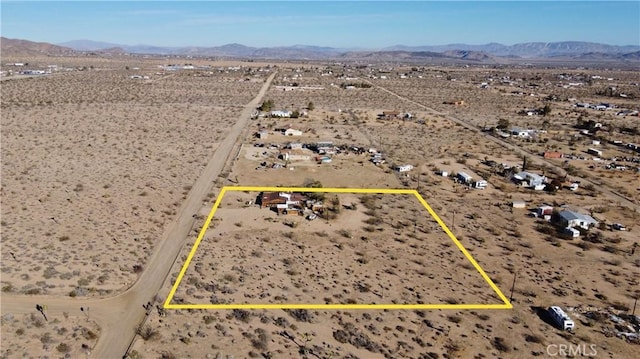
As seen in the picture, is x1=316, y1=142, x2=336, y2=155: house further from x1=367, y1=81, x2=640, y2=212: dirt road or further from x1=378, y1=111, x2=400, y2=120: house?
x1=378, y1=111, x2=400, y2=120: house

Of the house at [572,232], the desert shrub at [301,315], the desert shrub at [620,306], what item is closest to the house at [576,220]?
the house at [572,232]

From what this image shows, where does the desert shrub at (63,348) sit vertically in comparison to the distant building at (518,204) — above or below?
below

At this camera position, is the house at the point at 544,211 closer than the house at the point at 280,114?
Yes

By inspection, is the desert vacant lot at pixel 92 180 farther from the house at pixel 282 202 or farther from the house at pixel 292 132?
the house at pixel 292 132

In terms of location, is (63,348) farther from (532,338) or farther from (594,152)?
(594,152)

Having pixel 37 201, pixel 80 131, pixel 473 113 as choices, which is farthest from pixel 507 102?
pixel 37 201

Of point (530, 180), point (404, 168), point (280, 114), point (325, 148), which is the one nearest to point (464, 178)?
point (404, 168)

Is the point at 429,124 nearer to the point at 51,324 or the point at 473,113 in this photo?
the point at 473,113
